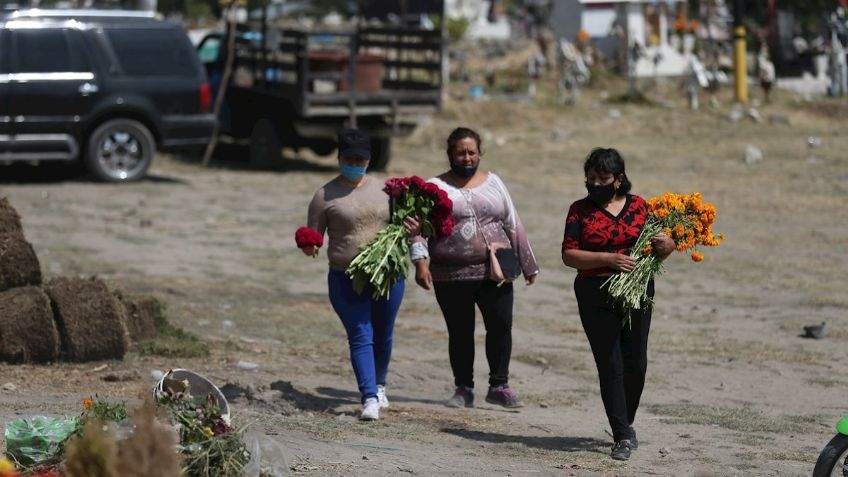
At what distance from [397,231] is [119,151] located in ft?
38.7

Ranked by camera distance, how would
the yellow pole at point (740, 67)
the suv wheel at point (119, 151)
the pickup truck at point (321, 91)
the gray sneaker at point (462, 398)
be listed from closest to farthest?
the gray sneaker at point (462, 398) → the suv wheel at point (119, 151) → the pickup truck at point (321, 91) → the yellow pole at point (740, 67)

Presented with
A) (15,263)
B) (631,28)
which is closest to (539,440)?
(15,263)

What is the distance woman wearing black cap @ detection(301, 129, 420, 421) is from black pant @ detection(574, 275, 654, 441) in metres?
1.19

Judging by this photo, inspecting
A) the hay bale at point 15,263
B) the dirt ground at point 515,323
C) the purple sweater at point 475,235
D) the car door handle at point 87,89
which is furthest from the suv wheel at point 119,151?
the purple sweater at point 475,235

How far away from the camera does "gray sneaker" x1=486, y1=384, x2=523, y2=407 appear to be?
897 centimetres

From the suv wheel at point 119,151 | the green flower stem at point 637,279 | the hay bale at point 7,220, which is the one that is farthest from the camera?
the suv wheel at point 119,151

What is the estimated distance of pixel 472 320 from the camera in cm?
885

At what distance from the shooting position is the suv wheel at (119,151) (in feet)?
62.7

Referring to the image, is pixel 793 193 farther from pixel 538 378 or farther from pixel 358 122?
pixel 538 378

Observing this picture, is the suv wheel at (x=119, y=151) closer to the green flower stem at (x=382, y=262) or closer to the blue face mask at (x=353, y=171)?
the blue face mask at (x=353, y=171)

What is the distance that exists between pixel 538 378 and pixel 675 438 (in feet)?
6.54

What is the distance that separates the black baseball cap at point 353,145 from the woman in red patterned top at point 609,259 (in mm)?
1331

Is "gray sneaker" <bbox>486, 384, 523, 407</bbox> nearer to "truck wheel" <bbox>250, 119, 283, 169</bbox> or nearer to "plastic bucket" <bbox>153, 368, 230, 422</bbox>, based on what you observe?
"plastic bucket" <bbox>153, 368, 230, 422</bbox>

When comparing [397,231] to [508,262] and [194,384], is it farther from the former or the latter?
[194,384]
